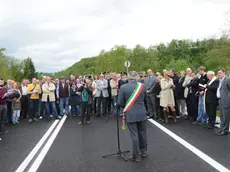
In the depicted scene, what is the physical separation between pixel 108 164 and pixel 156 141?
7.62 feet

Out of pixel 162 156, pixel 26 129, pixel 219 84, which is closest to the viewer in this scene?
pixel 162 156

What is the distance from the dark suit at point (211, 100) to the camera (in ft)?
30.4

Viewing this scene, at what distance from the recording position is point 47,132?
9.80m

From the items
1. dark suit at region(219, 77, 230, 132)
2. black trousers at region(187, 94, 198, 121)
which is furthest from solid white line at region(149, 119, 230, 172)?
black trousers at region(187, 94, 198, 121)

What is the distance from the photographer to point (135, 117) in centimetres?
630

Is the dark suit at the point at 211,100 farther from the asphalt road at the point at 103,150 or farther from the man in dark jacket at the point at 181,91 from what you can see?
the man in dark jacket at the point at 181,91

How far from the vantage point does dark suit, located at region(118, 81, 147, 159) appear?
248 inches

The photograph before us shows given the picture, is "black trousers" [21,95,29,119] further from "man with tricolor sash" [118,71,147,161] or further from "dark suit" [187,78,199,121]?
"man with tricolor sash" [118,71,147,161]

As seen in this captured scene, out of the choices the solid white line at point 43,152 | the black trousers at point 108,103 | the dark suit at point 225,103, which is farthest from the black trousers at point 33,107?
the dark suit at point 225,103

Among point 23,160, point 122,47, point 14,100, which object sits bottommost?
point 23,160

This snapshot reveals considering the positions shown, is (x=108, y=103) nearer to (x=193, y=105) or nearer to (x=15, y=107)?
(x=15, y=107)

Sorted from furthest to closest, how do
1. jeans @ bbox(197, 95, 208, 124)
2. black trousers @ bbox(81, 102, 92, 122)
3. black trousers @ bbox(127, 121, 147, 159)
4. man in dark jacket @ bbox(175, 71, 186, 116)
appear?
man in dark jacket @ bbox(175, 71, 186, 116), black trousers @ bbox(81, 102, 92, 122), jeans @ bbox(197, 95, 208, 124), black trousers @ bbox(127, 121, 147, 159)

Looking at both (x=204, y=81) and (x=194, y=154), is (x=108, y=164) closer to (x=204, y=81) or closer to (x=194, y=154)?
(x=194, y=154)

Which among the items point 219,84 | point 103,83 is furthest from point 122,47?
point 219,84
